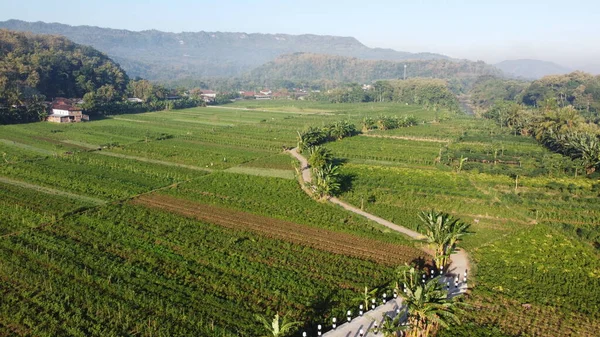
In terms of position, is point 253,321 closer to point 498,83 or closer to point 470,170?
point 470,170

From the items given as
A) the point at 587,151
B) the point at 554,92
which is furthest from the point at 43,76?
the point at 554,92

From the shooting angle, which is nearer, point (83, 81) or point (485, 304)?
point (485, 304)

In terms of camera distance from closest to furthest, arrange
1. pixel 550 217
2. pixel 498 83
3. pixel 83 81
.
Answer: pixel 550 217 < pixel 83 81 < pixel 498 83

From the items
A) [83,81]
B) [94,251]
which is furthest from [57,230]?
[83,81]

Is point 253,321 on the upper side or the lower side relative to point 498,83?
lower

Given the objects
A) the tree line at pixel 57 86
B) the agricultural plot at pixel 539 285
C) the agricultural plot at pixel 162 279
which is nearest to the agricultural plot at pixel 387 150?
the agricultural plot at pixel 539 285

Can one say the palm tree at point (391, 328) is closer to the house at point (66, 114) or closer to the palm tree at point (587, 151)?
the palm tree at point (587, 151)

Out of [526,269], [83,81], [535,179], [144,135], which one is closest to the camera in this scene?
[526,269]
